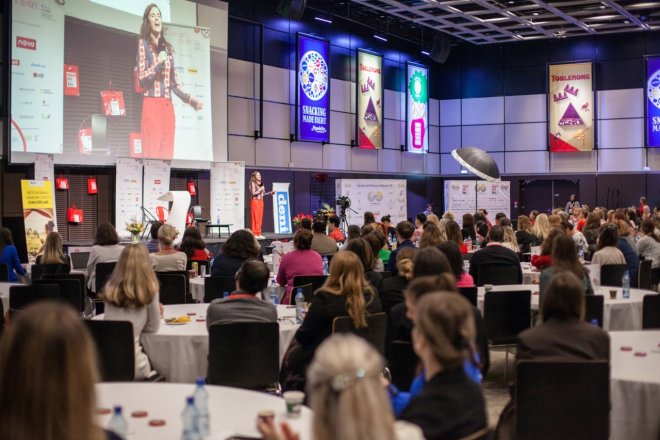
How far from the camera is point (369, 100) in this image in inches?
928

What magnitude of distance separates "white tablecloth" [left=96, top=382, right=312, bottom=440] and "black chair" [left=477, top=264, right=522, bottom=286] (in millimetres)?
4976

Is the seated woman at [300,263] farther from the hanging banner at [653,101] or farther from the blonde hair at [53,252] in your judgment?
the hanging banner at [653,101]

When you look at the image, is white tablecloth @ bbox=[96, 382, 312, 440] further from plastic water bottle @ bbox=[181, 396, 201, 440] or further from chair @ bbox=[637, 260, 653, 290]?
chair @ bbox=[637, 260, 653, 290]

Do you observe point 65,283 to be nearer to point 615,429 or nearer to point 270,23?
point 615,429

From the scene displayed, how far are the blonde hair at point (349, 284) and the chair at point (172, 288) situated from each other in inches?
103

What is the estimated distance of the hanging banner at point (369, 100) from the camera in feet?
76.2

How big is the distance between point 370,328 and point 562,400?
176 cm

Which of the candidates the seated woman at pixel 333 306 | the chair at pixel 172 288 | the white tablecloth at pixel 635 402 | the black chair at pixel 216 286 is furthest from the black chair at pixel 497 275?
the white tablecloth at pixel 635 402

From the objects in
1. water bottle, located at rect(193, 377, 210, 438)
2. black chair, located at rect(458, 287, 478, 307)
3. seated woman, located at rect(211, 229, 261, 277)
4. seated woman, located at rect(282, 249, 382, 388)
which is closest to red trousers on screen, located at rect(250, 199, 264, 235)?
seated woman, located at rect(211, 229, 261, 277)

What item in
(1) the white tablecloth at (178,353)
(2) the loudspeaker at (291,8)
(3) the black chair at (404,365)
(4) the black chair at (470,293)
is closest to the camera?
(3) the black chair at (404,365)

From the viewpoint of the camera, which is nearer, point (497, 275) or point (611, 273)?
point (497, 275)

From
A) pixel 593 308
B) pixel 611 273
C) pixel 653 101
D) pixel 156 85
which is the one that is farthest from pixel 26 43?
pixel 653 101

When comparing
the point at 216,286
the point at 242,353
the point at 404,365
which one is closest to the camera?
the point at 404,365

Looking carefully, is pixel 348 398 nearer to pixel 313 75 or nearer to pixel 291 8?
pixel 291 8
